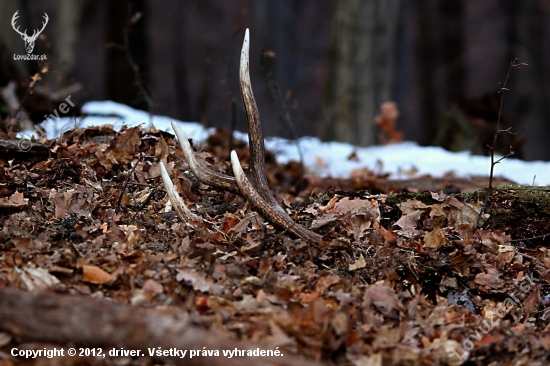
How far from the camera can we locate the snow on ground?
23.0ft

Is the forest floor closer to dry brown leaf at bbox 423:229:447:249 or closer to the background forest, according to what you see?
dry brown leaf at bbox 423:229:447:249

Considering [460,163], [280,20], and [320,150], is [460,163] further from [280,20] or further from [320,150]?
[280,20]

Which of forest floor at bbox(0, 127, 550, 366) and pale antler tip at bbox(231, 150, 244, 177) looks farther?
pale antler tip at bbox(231, 150, 244, 177)

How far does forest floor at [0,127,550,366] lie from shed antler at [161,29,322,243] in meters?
0.11

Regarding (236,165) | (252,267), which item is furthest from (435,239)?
(236,165)

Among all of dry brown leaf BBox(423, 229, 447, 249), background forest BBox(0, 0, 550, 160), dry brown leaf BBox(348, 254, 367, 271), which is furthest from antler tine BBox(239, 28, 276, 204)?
background forest BBox(0, 0, 550, 160)

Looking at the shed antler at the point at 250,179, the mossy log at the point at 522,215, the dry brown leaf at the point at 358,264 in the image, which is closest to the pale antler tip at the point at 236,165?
the shed antler at the point at 250,179

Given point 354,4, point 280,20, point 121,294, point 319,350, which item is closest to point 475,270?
point 319,350

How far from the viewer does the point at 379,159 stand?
8.06 m

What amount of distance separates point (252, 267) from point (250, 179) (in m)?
0.71

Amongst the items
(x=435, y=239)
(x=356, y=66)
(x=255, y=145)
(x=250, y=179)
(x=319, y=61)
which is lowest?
(x=435, y=239)

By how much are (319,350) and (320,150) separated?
5.96m

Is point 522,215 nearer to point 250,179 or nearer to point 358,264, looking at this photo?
point 358,264

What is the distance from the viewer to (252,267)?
3.48 meters
